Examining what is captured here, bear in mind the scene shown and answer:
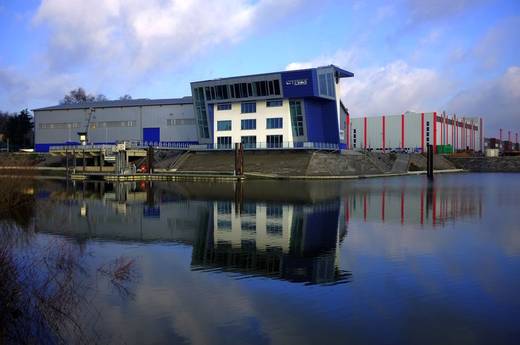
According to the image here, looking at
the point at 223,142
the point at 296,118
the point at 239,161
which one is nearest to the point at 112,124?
the point at 223,142

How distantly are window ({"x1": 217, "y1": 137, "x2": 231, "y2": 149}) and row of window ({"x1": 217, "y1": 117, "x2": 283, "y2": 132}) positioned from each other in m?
1.47

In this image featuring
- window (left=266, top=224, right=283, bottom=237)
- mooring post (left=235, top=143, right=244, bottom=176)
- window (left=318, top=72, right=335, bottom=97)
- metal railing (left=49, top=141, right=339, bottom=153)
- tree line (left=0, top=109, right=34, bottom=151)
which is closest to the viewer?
window (left=266, top=224, right=283, bottom=237)

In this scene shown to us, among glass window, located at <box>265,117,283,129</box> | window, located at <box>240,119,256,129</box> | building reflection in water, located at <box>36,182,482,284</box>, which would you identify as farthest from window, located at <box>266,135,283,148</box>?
building reflection in water, located at <box>36,182,482,284</box>

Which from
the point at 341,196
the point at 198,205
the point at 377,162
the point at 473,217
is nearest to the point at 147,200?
the point at 198,205

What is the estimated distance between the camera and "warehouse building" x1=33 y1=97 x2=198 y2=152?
3538 inches

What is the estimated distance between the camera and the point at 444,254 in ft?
61.0

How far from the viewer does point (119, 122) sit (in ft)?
304

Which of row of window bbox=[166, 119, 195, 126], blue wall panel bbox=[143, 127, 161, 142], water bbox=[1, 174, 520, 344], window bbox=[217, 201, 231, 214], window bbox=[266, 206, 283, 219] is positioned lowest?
water bbox=[1, 174, 520, 344]

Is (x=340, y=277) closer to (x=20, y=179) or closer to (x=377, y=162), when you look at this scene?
(x=20, y=179)

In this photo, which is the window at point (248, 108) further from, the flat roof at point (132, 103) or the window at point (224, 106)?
the flat roof at point (132, 103)

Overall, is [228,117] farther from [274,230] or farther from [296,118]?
[274,230]

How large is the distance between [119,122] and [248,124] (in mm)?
26479

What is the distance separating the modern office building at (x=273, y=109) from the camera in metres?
75.4

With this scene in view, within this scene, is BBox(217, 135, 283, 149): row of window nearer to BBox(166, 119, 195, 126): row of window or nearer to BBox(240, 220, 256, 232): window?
BBox(166, 119, 195, 126): row of window
